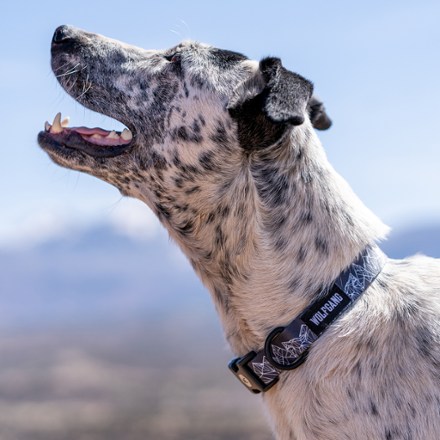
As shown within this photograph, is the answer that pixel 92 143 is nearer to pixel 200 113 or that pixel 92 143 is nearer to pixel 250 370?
pixel 200 113

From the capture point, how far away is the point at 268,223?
312cm

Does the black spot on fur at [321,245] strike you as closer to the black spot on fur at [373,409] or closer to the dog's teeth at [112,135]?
the black spot on fur at [373,409]

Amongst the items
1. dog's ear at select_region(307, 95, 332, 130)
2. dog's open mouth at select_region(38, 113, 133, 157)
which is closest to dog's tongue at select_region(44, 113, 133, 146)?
dog's open mouth at select_region(38, 113, 133, 157)

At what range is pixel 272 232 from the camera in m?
3.11

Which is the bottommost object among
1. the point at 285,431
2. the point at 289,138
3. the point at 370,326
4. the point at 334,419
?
the point at 285,431

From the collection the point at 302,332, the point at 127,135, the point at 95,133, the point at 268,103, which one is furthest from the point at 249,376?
the point at 95,133

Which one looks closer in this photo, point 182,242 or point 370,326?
point 370,326

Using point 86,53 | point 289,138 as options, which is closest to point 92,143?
point 86,53

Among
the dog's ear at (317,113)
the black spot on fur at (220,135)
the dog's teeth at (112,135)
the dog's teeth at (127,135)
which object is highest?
the dog's ear at (317,113)

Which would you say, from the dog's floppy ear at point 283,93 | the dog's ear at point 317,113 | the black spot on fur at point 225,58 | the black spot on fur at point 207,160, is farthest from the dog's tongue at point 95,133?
the dog's ear at point 317,113

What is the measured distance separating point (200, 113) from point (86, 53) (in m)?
0.72

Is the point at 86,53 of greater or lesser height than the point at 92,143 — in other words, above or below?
above

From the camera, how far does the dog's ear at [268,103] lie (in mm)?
2920

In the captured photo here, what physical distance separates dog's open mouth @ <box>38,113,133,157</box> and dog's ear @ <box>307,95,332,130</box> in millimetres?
1022
